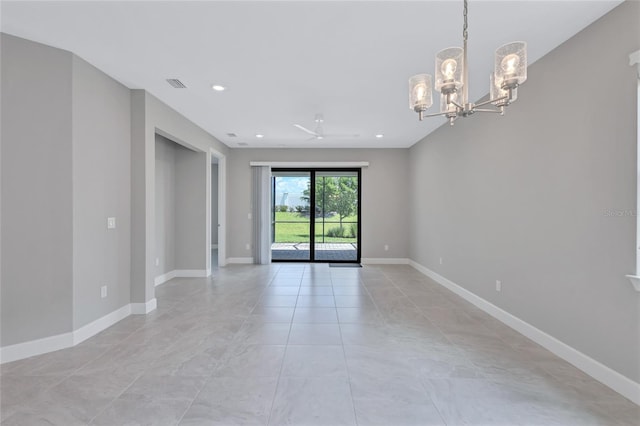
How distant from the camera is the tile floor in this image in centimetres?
192

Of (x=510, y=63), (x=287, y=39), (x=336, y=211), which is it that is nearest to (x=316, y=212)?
(x=336, y=211)

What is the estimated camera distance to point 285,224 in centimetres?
751

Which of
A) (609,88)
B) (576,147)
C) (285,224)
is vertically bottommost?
(285,224)

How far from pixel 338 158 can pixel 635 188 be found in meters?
5.49

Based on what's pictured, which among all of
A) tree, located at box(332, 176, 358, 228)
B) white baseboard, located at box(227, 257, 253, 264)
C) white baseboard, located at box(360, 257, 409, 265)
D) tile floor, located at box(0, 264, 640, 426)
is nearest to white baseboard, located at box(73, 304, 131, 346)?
tile floor, located at box(0, 264, 640, 426)

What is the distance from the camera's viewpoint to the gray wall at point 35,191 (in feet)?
8.48

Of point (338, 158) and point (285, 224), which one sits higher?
point (338, 158)

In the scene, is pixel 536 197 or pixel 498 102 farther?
pixel 536 197

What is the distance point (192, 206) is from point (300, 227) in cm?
261

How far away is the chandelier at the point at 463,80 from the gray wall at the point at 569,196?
1.02 metres

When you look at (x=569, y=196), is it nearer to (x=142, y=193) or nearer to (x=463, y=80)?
(x=463, y=80)

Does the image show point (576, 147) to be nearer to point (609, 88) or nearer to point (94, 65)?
point (609, 88)

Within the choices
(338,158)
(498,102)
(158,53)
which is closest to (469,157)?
(498,102)

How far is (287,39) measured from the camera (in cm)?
256
